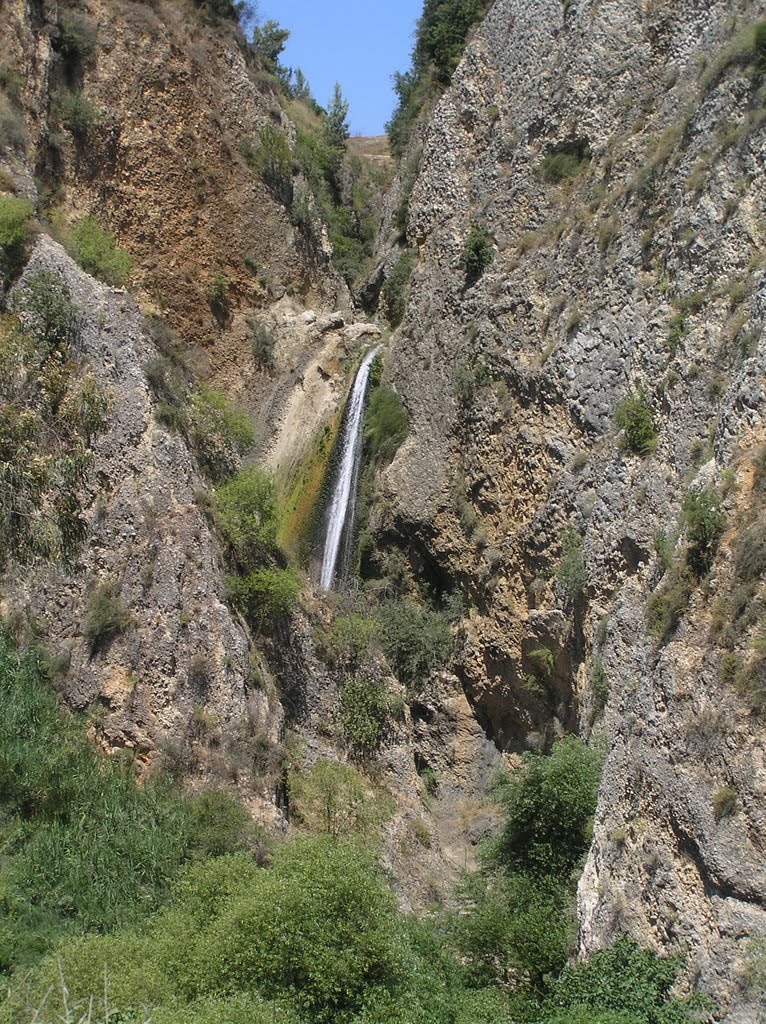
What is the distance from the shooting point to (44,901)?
18.4 metres

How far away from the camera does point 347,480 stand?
32.0 meters

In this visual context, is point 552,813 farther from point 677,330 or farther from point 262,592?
point 677,330

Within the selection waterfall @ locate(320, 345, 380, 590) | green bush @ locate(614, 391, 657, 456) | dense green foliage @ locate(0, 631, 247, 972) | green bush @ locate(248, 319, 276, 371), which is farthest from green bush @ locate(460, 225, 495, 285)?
dense green foliage @ locate(0, 631, 247, 972)

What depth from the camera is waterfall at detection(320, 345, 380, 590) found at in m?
31.0

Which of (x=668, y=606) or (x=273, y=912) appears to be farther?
(x=668, y=606)

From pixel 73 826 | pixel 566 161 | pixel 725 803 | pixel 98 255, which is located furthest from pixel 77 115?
pixel 725 803

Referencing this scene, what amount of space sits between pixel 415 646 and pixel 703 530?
41.4ft

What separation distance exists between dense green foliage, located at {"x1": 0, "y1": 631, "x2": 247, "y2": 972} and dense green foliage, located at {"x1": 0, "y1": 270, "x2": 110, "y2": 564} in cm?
251

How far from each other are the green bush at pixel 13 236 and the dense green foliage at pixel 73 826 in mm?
8527

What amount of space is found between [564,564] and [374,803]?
6614 mm

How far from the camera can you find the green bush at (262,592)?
2453cm

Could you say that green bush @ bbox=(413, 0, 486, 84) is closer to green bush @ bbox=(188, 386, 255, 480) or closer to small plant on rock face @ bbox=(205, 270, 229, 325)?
small plant on rock face @ bbox=(205, 270, 229, 325)

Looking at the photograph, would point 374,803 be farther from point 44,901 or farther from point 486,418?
point 486,418

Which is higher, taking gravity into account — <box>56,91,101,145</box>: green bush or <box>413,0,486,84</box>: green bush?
<box>413,0,486,84</box>: green bush
